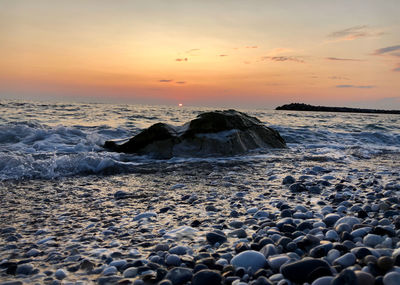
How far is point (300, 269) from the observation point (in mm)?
1997

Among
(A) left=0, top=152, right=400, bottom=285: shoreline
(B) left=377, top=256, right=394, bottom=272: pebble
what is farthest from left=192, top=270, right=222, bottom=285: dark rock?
(B) left=377, top=256, right=394, bottom=272: pebble

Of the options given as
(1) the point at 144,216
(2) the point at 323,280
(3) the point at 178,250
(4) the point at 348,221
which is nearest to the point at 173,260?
(3) the point at 178,250

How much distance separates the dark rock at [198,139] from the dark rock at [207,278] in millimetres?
6225

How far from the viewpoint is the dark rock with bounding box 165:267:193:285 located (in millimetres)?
2055

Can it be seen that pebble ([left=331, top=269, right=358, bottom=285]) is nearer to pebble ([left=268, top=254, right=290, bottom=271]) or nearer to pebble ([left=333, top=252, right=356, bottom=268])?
pebble ([left=333, top=252, right=356, bottom=268])

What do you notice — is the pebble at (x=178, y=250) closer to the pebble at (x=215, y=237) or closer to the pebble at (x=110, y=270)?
the pebble at (x=215, y=237)

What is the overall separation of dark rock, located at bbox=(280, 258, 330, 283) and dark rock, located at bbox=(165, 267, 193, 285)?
650mm

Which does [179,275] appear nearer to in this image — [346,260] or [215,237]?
[215,237]

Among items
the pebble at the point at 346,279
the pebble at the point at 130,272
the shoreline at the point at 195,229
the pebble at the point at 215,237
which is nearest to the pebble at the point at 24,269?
the shoreline at the point at 195,229

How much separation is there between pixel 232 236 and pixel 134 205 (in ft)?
5.42

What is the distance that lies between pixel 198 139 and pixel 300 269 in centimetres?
685

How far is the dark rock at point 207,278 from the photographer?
1.99 metres

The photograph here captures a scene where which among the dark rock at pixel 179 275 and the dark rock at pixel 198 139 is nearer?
the dark rock at pixel 179 275

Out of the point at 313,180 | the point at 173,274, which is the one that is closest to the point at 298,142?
the point at 313,180
